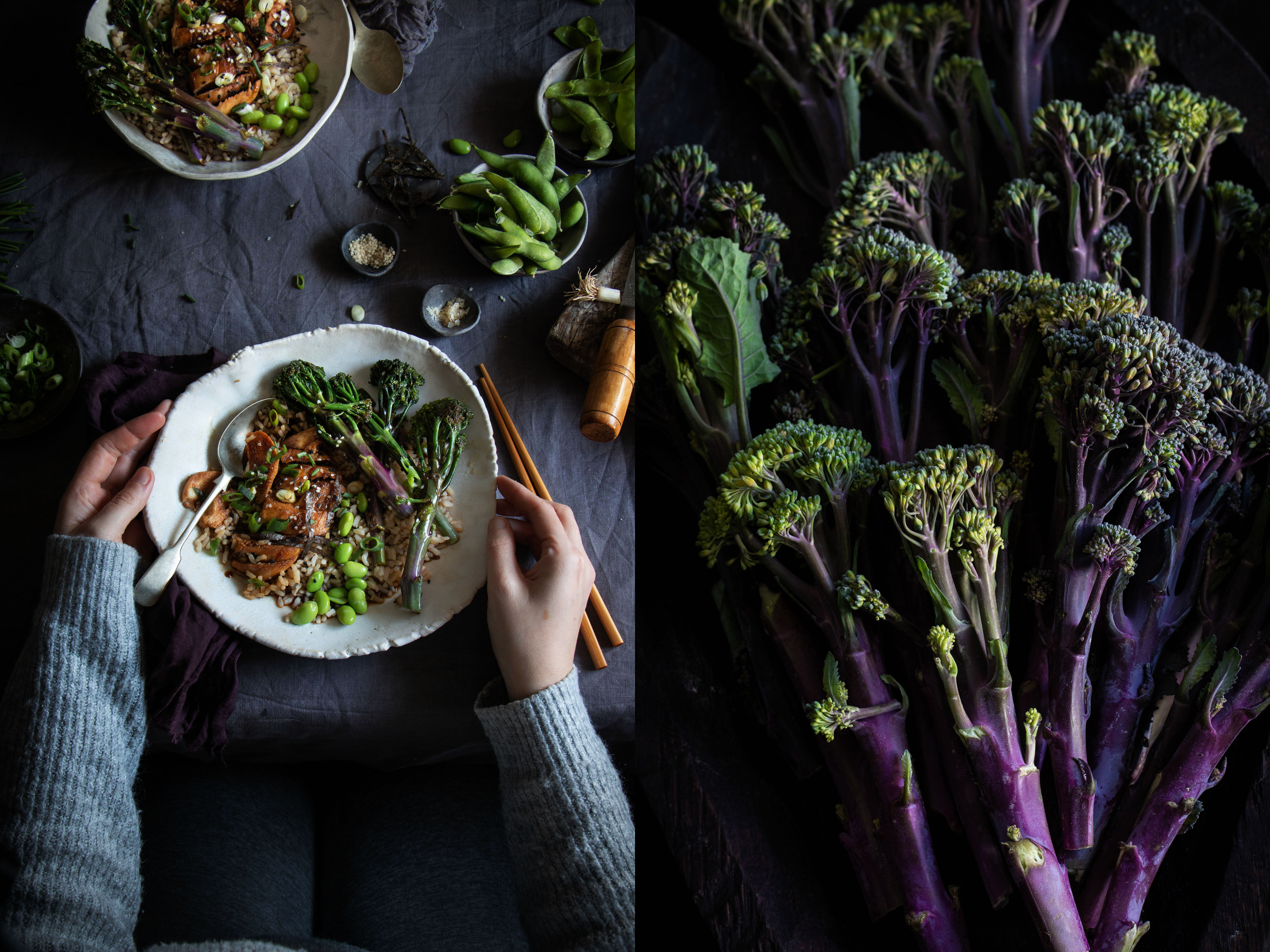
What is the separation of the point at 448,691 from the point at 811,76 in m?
0.86

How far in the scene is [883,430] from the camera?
2.35 ft

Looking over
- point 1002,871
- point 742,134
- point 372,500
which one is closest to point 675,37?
point 742,134

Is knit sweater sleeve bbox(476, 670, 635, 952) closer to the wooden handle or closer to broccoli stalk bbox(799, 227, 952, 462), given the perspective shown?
the wooden handle

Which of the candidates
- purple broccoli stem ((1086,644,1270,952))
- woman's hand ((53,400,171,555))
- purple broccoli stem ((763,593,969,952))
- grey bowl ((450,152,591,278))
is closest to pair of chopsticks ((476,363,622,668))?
→ grey bowl ((450,152,591,278))

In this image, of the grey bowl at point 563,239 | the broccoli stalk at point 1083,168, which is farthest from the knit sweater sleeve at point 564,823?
the broccoli stalk at point 1083,168

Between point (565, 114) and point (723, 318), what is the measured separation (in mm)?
363

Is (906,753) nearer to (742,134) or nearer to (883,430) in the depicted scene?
(883,430)

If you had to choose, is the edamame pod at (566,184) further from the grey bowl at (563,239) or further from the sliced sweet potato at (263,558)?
the sliced sweet potato at (263,558)

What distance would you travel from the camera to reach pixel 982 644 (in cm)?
62

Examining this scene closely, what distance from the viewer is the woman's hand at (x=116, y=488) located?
71 cm

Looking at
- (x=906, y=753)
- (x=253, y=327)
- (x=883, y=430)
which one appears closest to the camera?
(x=906, y=753)

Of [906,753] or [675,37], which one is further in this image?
[675,37]

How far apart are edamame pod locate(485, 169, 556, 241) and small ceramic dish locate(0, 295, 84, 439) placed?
0.48m

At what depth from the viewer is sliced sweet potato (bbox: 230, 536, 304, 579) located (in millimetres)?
731
